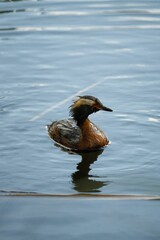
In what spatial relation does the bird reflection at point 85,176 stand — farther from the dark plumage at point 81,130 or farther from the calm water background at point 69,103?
the dark plumage at point 81,130

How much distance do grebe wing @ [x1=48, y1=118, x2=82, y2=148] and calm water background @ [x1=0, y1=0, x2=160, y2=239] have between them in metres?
0.18

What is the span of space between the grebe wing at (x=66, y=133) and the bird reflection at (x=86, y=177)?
0.34m

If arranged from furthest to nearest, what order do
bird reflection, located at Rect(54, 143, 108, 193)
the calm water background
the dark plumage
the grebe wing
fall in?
1. the grebe wing
2. the dark plumage
3. bird reflection, located at Rect(54, 143, 108, 193)
4. the calm water background

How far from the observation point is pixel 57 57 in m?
15.6

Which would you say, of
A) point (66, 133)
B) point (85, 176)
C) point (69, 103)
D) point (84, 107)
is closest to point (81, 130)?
point (66, 133)

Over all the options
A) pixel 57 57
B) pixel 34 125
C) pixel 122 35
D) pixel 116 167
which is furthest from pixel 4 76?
pixel 116 167

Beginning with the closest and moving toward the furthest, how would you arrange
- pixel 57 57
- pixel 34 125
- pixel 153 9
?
pixel 34 125, pixel 57 57, pixel 153 9

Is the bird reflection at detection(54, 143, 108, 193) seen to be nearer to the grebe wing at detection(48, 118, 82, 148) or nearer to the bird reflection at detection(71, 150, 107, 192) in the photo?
the bird reflection at detection(71, 150, 107, 192)

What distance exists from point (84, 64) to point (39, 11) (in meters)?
4.81

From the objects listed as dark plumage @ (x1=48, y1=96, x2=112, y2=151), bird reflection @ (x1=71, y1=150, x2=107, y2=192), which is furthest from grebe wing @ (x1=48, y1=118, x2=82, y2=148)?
bird reflection @ (x1=71, y1=150, x2=107, y2=192)

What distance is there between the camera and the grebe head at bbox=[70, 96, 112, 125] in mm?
11477

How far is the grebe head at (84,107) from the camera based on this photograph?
37.7 ft

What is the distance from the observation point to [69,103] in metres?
13.0

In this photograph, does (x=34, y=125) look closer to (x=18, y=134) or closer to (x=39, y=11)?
(x=18, y=134)
